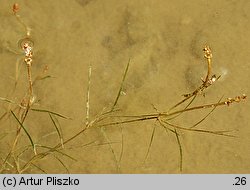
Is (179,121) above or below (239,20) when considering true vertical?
below

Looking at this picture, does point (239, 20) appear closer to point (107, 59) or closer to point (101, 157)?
point (107, 59)

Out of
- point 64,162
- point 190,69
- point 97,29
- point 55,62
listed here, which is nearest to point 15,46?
point 55,62

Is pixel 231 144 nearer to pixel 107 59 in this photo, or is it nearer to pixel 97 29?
pixel 107 59

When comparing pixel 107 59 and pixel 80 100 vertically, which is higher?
pixel 107 59

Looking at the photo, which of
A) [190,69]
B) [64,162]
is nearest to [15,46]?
[64,162]
